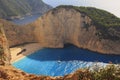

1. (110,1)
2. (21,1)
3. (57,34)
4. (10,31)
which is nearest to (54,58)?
(57,34)

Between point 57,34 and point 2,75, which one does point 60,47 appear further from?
point 2,75

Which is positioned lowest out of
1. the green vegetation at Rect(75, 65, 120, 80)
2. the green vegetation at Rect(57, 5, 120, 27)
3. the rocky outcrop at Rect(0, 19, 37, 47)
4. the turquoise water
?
the turquoise water

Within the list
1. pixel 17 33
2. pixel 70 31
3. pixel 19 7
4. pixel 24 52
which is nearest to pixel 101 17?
pixel 70 31

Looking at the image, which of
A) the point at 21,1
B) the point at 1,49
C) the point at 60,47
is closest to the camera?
the point at 1,49

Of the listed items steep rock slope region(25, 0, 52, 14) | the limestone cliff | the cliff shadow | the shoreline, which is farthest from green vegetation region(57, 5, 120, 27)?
steep rock slope region(25, 0, 52, 14)

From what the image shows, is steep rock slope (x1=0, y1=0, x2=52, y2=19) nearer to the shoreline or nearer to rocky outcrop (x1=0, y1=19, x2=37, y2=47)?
rocky outcrop (x1=0, y1=19, x2=37, y2=47)
